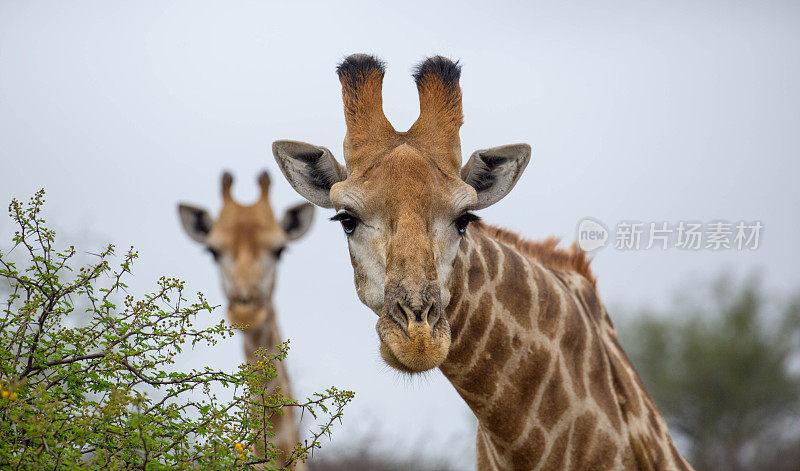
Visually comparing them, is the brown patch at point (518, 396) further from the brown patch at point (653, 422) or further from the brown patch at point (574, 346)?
the brown patch at point (653, 422)

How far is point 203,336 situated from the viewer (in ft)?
12.5

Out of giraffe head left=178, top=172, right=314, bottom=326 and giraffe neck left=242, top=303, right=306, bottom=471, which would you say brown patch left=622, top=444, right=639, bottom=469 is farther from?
giraffe head left=178, top=172, right=314, bottom=326

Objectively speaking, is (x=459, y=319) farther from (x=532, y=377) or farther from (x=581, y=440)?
(x=581, y=440)

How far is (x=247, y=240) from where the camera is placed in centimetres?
929

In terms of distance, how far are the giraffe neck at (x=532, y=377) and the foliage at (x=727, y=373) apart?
1610 cm

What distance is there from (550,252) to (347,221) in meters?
1.79

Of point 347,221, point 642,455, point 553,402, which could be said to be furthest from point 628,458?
point 347,221

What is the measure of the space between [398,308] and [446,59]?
67.4 inches

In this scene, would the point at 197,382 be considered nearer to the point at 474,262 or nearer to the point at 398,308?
the point at 398,308

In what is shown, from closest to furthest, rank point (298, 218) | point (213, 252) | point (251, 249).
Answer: point (251, 249), point (213, 252), point (298, 218)

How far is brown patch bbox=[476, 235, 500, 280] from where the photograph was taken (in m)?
5.01

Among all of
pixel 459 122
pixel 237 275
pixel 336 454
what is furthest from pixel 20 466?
pixel 336 454

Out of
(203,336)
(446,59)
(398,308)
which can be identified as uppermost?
(446,59)

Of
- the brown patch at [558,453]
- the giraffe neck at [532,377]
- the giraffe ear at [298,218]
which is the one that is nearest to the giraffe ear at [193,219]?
the giraffe ear at [298,218]
